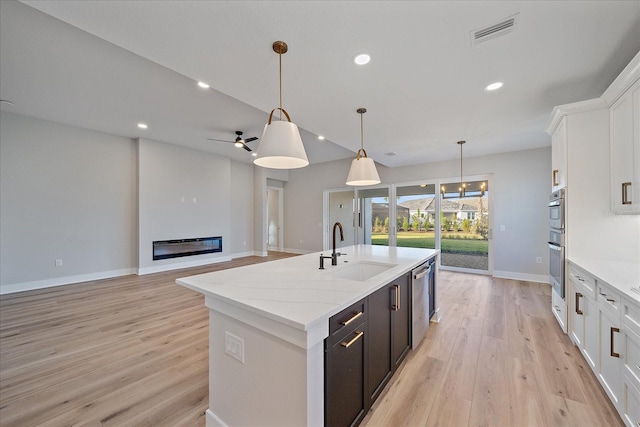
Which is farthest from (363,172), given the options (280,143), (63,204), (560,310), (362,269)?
(63,204)

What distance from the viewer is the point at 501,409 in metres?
1.68

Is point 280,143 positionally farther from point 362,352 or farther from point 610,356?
point 610,356

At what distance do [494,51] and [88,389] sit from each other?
164 inches

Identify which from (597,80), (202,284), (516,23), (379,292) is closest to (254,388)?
(202,284)

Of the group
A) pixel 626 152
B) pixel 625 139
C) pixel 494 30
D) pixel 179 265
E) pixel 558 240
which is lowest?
pixel 179 265

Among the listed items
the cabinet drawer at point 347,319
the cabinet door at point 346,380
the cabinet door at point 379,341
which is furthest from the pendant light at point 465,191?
the cabinet door at point 346,380

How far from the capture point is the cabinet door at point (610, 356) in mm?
1613

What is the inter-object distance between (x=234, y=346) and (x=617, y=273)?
9.65 feet

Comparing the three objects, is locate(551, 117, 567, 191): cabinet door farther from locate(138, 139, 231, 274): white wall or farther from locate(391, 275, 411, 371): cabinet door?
locate(138, 139, 231, 274): white wall

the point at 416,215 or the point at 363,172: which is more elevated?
the point at 363,172

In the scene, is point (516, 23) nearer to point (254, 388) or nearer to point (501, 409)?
point (501, 409)

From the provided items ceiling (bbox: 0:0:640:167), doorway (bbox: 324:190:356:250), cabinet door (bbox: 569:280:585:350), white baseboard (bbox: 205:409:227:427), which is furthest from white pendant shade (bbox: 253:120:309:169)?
doorway (bbox: 324:190:356:250)

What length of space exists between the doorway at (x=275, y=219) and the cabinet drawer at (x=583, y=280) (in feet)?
24.3

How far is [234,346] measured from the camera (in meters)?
1.33
